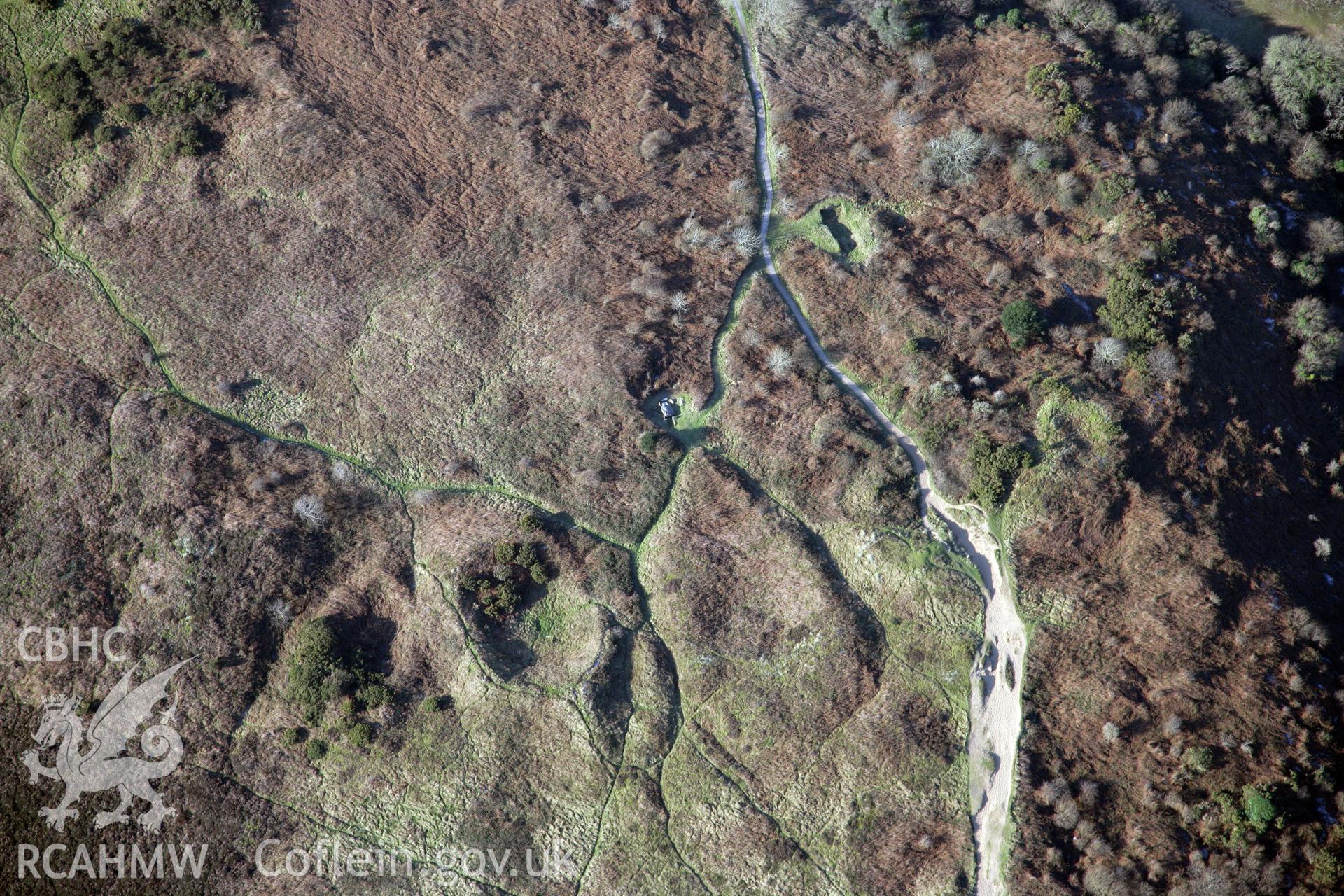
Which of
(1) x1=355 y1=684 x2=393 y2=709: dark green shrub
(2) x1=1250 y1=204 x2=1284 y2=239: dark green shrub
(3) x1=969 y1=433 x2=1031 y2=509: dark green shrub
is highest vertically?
(2) x1=1250 y1=204 x2=1284 y2=239: dark green shrub

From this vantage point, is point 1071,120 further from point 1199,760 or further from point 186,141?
point 186,141

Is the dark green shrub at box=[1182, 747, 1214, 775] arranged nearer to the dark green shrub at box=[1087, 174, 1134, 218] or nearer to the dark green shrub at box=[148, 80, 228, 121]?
the dark green shrub at box=[1087, 174, 1134, 218]

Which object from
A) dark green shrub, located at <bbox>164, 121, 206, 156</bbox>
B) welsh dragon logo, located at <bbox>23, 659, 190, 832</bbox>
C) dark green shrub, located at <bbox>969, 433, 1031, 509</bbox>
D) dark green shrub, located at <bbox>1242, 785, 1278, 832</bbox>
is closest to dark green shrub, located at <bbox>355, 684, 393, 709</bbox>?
welsh dragon logo, located at <bbox>23, 659, 190, 832</bbox>

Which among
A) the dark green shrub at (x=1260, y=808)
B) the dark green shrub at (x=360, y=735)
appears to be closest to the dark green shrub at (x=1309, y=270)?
the dark green shrub at (x=1260, y=808)

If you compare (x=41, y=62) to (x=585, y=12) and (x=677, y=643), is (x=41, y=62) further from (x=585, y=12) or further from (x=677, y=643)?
(x=677, y=643)

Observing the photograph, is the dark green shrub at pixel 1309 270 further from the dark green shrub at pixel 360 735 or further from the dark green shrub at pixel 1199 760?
the dark green shrub at pixel 360 735

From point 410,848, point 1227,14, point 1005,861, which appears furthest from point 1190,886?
point 1227,14
